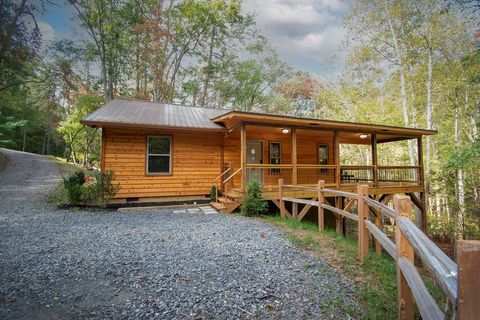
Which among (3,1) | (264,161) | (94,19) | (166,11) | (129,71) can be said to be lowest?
(264,161)

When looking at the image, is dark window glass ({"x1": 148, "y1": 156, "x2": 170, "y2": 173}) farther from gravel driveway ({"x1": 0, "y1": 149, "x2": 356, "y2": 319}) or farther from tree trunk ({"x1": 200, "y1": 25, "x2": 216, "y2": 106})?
tree trunk ({"x1": 200, "y1": 25, "x2": 216, "y2": 106})

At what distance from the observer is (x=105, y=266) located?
3.68 m

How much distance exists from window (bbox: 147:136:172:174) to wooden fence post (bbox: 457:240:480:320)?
939 centimetres

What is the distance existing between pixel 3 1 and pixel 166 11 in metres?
18.6

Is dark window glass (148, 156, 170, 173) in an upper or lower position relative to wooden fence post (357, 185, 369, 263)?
upper

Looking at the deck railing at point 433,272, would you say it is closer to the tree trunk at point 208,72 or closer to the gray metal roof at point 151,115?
the gray metal roof at point 151,115

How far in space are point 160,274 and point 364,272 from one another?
3138mm

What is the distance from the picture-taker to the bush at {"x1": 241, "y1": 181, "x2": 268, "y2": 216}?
7.77m

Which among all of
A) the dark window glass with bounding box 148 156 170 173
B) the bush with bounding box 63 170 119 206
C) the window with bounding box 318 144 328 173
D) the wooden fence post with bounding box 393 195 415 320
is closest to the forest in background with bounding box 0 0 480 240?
the bush with bounding box 63 170 119 206

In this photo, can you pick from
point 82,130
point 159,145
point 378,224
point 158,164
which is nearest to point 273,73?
→ point 159,145

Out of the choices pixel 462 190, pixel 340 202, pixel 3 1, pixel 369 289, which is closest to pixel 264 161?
pixel 340 202

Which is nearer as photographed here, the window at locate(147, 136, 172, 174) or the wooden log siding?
the wooden log siding

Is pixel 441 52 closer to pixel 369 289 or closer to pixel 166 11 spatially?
pixel 369 289

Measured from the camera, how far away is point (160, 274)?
3.39m
